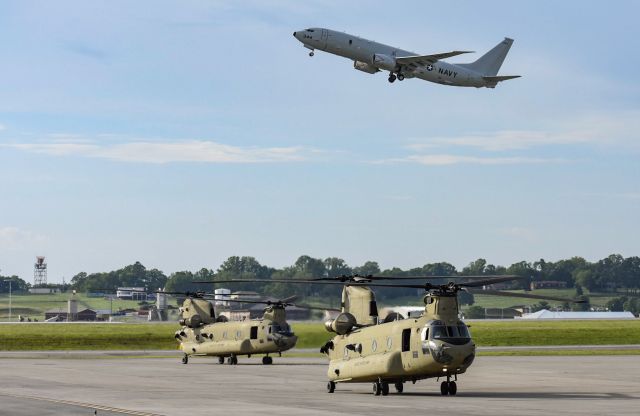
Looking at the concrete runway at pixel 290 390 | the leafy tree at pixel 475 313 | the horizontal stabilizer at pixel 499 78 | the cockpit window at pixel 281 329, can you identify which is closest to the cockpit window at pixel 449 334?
the concrete runway at pixel 290 390

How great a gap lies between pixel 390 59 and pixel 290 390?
3435cm

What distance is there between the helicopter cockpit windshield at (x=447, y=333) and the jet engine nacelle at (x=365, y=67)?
3894 cm

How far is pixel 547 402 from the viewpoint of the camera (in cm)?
3356

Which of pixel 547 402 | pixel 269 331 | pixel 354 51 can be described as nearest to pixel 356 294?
pixel 547 402

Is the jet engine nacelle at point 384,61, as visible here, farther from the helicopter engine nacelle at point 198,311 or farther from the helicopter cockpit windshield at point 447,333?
the helicopter cockpit windshield at point 447,333

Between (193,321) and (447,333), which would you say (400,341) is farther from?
(193,321)

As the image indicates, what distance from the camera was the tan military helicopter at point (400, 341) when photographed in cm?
3500

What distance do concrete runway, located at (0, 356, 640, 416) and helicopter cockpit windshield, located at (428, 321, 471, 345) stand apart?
1.91 metres

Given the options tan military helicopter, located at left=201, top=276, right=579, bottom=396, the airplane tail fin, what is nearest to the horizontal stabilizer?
the airplane tail fin

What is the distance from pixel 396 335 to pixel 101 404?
1012cm

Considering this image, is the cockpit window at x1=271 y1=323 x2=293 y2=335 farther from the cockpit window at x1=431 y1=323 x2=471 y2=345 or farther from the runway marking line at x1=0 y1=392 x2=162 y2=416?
the cockpit window at x1=431 y1=323 x2=471 y2=345

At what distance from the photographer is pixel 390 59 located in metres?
70.9

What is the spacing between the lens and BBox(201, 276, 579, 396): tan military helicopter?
3500 cm

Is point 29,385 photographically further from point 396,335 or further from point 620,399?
point 620,399
